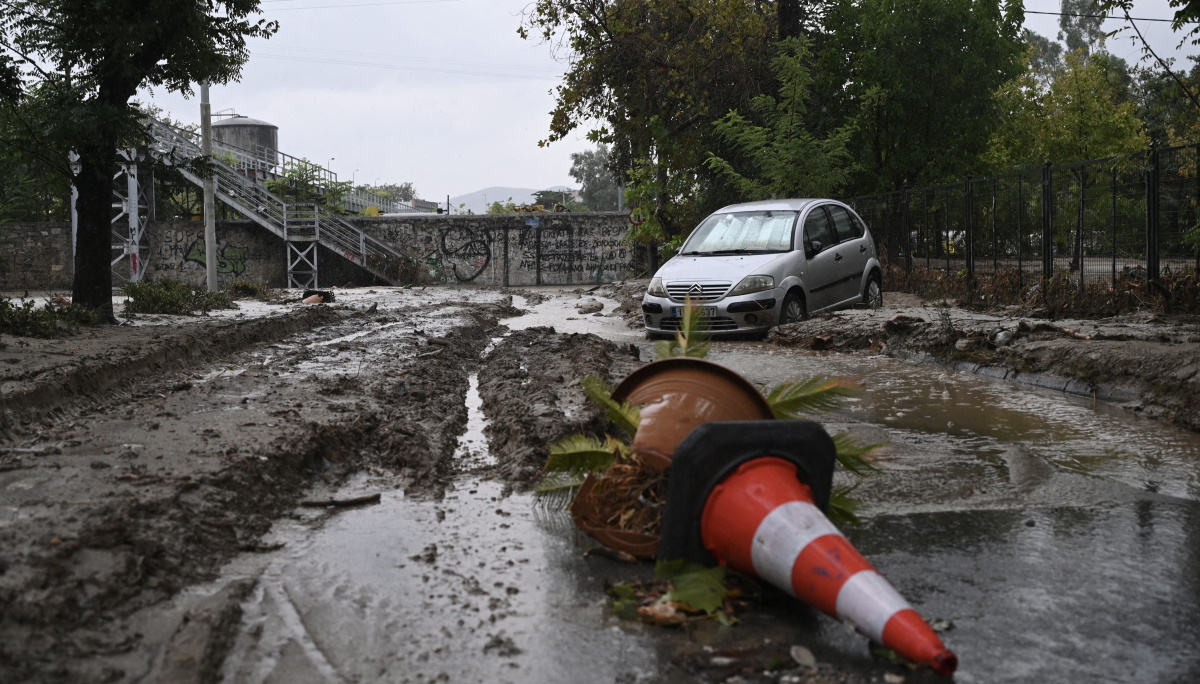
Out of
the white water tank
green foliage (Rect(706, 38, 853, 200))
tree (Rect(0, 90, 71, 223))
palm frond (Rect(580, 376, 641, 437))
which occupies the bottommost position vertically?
palm frond (Rect(580, 376, 641, 437))

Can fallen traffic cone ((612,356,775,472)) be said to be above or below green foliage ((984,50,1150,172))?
below

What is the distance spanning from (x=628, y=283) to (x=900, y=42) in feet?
28.2

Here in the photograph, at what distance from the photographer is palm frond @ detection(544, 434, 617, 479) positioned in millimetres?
4191

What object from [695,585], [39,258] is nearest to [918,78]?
[695,585]

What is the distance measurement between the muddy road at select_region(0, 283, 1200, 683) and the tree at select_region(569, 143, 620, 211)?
288 feet

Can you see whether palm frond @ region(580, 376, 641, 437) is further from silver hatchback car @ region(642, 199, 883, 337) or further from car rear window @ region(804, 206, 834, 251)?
car rear window @ region(804, 206, 834, 251)

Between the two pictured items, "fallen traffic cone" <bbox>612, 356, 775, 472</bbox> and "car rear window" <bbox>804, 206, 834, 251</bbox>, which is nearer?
"fallen traffic cone" <bbox>612, 356, 775, 472</bbox>

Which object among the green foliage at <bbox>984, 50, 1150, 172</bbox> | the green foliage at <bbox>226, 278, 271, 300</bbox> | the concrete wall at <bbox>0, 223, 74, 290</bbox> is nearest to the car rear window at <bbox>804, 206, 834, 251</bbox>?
the green foliage at <bbox>226, 278, 271, 300</bbox>

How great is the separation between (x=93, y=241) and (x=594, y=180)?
297 feet

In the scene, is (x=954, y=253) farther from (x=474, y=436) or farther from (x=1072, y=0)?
(x=1072, y=0)

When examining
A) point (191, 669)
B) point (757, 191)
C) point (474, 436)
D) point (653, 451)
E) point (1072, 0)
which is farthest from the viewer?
point (1072, 0)

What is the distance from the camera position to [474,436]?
6.26 m

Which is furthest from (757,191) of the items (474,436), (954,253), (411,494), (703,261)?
(411,494)

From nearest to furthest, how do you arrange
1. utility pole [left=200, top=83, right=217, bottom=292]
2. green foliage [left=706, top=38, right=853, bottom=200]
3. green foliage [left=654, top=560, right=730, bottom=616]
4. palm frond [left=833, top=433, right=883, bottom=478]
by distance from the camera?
green foliage [left=654, top=560, right=730, bottom=616]
palm frond [left=833, top=433, right=883, bottom=478]
green foliage [left=706, top=38, right=853, bottom=200]
utility pole [left=200, top=83, right=217, bottom=292]
